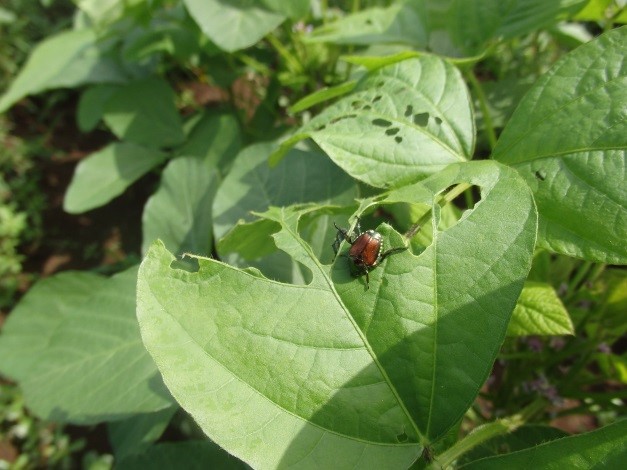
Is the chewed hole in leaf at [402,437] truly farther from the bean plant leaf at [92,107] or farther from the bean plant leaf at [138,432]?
the bean plant leaf at [92,107]

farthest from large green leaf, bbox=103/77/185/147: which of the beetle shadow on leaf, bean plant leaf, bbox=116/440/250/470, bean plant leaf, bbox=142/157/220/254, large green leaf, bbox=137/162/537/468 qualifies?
the beetle shadow on leaf

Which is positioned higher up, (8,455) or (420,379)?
(420,379)

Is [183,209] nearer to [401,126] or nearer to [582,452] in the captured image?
[401,126]

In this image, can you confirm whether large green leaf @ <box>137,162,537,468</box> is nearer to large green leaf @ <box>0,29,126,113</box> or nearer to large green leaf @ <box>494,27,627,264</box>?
large green leaf @ <box>494,27,627,264</box>

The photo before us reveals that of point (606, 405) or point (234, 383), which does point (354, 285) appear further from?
point (606, 405)

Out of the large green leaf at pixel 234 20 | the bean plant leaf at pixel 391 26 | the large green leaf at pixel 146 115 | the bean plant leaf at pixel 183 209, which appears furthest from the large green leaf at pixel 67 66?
the bean plant leaf at pixel 391 26

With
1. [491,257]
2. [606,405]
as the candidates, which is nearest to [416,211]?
[491,257]

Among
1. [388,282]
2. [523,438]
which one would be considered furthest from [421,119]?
[523,438]

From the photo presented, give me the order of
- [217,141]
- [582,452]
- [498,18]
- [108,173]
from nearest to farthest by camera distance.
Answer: [582,452], [498,18], [217,141], [108,173]
